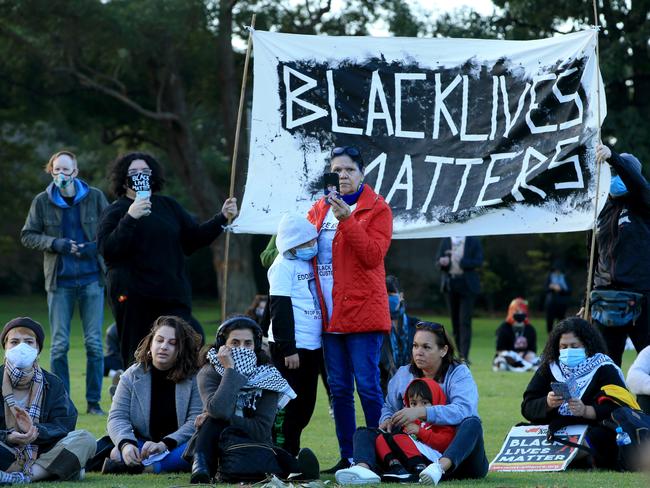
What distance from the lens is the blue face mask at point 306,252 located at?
7.90m

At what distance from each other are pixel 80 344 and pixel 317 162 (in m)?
14.0

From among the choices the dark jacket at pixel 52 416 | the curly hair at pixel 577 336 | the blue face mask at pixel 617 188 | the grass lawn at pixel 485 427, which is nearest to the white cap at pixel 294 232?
the grass lawn at pixel 485 427

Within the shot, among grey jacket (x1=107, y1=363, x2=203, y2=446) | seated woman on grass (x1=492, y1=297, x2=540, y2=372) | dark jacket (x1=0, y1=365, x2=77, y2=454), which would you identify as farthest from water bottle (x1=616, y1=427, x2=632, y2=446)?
seated woman on grass (x1=492, y1=297, x2=540, y2=372)

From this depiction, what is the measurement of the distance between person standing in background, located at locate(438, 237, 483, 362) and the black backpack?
31.5 ft

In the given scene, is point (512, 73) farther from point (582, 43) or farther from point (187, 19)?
point (187, 19)

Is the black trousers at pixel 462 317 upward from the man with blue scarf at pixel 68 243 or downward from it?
downward

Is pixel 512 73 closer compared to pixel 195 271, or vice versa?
pixel 512 73

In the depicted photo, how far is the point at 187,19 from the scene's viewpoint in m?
24.7

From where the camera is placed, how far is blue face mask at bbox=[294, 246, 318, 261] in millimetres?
7898

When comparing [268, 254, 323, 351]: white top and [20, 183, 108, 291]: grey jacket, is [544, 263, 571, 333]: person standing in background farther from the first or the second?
[268, 254, 323, 351]: white top

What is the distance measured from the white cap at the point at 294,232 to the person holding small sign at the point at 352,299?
14 cm

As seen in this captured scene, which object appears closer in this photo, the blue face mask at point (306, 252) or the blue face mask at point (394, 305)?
the blue face mask at point (306, 252)

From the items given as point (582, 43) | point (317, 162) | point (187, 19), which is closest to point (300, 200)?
point (317, 162)

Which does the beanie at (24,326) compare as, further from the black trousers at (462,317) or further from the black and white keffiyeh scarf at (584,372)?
the black trousers at (462,317)
